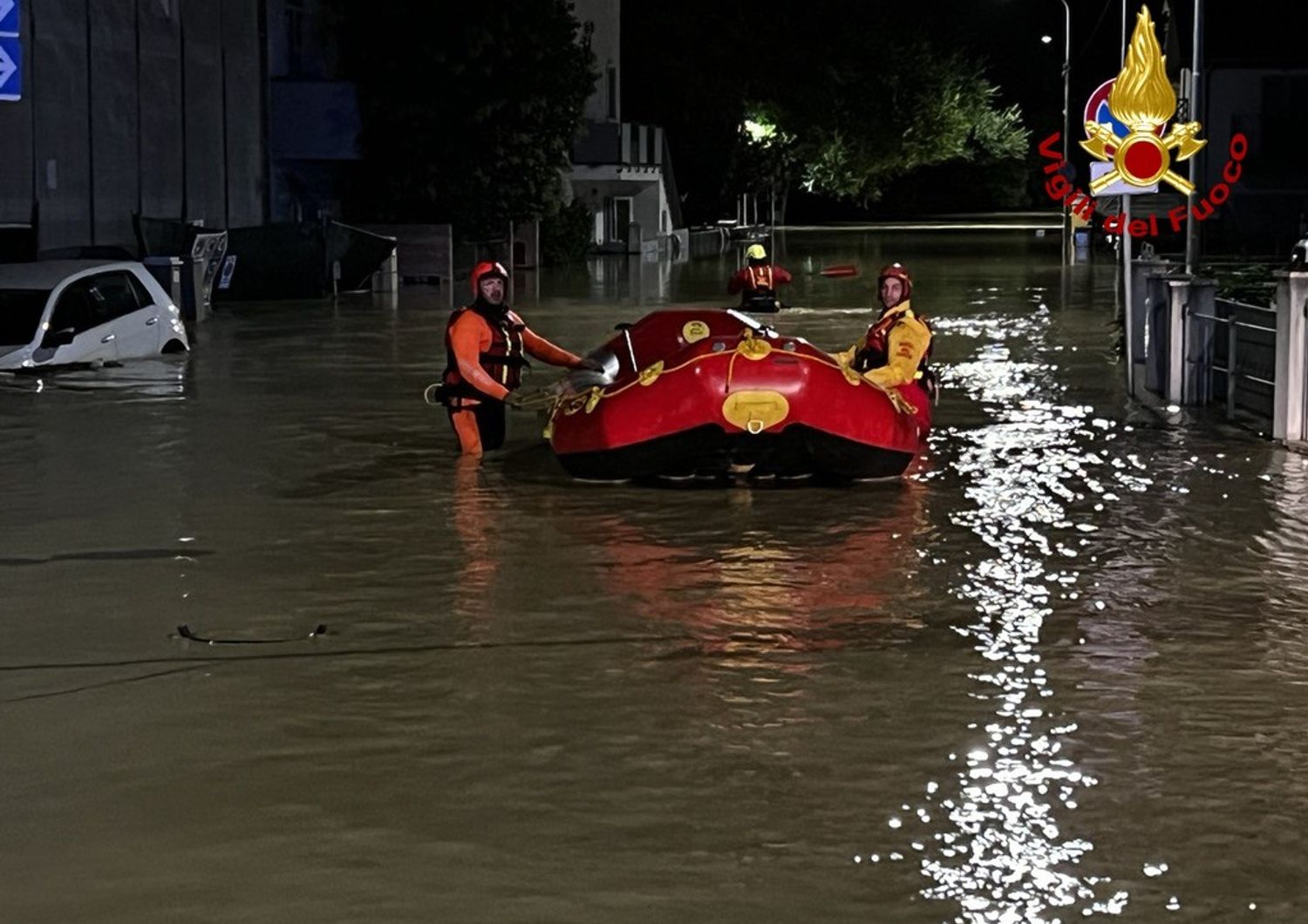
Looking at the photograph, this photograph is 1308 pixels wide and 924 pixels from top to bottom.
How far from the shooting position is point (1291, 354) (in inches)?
669

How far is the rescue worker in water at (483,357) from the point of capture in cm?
1661

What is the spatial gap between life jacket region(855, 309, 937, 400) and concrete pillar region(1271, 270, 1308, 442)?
2754 millimetres

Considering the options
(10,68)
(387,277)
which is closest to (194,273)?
(387,277)

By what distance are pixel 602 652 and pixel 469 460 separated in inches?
285

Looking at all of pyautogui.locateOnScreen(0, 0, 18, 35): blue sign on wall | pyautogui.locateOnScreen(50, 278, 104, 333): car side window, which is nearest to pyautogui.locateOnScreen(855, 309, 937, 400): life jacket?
pyautogui.locateOnScreen(0, 0, 18, 35): blue sign on wall

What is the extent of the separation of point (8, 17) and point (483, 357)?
4.55 metres

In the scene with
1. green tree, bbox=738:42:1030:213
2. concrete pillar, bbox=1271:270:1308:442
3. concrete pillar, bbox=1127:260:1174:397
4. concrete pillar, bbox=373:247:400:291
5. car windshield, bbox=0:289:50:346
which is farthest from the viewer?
green tree, bbox=738:42:1030:213

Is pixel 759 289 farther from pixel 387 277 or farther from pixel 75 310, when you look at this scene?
pixel 75 310

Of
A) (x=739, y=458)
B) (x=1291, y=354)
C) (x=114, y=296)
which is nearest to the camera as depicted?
(x=739, y=458)

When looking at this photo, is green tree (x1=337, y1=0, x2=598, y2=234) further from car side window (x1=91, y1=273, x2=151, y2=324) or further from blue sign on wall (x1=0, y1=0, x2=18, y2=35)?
blue sign on wall (x1=0, y1=0, x2=18, y2=35)

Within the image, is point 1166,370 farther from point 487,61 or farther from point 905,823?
point 487,61

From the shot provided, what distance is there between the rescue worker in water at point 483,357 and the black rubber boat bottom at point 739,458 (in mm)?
1280

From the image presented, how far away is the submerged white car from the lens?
2373 centimetres

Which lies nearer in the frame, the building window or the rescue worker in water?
the rescue worker in water
